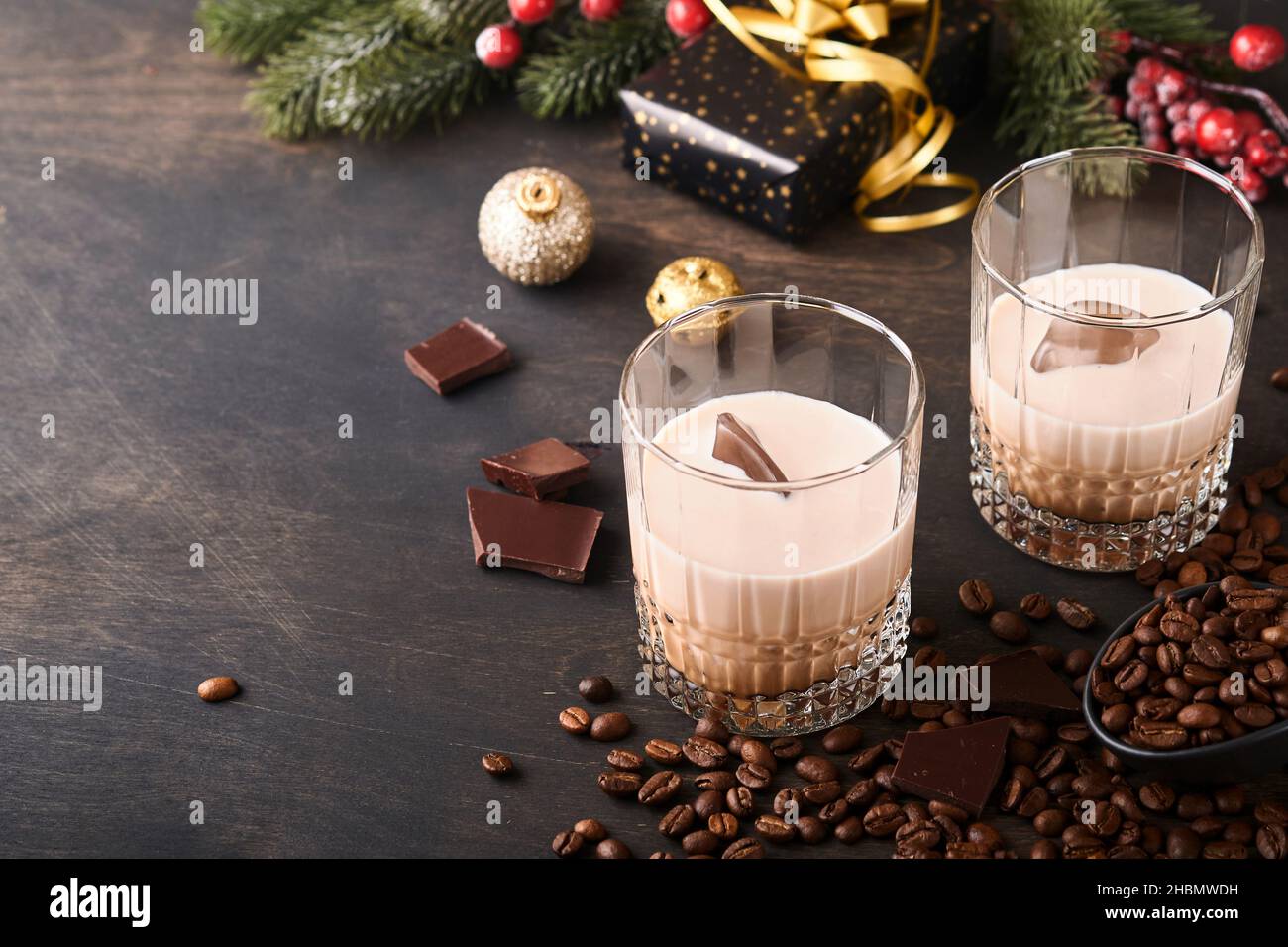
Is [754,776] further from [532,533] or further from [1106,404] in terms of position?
[1106,404]

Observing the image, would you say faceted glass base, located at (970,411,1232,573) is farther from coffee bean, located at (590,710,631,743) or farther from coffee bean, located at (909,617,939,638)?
coffee bean, located at (590,710,631,743)

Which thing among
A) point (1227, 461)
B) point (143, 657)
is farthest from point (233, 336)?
point (1227, 461)

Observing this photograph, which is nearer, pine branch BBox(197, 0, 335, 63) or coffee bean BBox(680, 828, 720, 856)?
coffee bean BBox(680, 828, 720, 856)

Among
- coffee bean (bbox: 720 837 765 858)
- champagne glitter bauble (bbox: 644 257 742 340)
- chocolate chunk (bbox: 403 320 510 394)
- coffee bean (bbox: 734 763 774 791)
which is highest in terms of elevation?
champagne glitter bauble (bbox: 644 257 742 340)

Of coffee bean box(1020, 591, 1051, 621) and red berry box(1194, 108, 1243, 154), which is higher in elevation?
red berry box(1194, 108, 1243, 154)

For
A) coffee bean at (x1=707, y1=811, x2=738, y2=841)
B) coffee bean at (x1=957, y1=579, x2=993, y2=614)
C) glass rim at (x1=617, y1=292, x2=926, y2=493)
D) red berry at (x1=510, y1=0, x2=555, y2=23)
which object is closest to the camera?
glass rim at (x1=617, y1=292, x2=926, y2=493)

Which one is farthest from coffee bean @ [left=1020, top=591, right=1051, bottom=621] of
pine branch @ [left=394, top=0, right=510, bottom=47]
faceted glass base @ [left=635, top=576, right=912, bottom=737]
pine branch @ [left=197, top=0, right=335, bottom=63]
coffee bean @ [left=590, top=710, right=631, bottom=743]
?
pine branch @ [left=197, top=0, right=335, bottom=63]

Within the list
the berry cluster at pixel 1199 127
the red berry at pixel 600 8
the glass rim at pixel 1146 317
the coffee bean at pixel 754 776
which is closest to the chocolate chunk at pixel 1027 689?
the coffee bean at pixel 754 776
